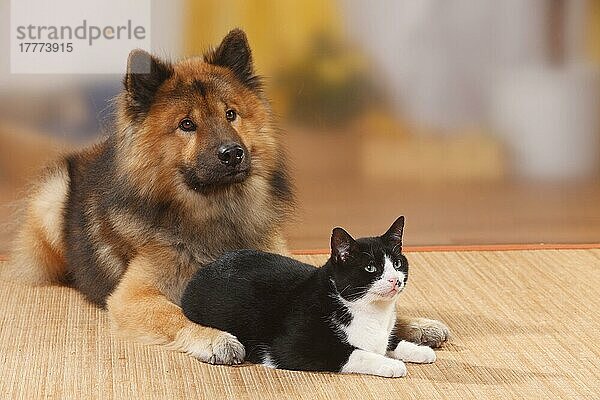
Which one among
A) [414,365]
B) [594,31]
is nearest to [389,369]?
[414,365]

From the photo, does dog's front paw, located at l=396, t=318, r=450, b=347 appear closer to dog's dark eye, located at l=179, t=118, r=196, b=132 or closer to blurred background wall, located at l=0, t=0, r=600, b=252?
dog's dark eye, located at l=179, t=118, r=196, b=132

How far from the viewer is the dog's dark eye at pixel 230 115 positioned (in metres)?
2.90

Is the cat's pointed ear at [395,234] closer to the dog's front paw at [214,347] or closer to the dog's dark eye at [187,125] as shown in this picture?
the dog's front paw at [214,347]

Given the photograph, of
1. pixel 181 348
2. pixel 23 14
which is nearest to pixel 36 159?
pixel 23 14

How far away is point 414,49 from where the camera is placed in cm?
378

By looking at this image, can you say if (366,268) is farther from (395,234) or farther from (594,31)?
(594,31)

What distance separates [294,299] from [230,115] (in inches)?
23.3

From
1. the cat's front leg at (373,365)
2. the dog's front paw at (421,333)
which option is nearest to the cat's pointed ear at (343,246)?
the cat's front leg at (373,365)

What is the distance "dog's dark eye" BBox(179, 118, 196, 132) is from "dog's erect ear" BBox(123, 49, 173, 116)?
104 millimetres

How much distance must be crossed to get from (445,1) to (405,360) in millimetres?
1592

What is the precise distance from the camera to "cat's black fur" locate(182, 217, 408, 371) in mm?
2482

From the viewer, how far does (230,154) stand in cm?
280

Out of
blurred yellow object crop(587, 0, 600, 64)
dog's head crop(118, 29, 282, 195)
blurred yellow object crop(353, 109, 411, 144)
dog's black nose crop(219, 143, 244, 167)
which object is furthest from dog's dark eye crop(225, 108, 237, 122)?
blurred yellow object crop(587, 0, 600, 64)

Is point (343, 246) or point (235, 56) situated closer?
point (343, 246)
